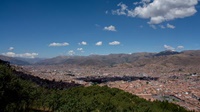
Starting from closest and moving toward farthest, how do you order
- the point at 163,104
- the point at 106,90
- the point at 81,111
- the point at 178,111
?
the point at 81,111 < the point at 178,111 < the point at 163,104 < the point at 106,90

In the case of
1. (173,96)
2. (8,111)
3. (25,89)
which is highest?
(25,89)

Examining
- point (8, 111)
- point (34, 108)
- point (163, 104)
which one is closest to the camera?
A: point (8, 111)

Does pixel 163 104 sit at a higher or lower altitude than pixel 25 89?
lower

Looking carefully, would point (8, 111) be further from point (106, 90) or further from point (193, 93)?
point (193, 93)

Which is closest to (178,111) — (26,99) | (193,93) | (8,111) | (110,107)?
(110,107)

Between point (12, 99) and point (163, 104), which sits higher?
point (12, 99)

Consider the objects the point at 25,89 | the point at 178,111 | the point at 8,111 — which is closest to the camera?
the point at 8,111

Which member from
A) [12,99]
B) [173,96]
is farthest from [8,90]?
[173,96]

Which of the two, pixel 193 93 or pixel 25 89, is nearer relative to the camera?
pixel 25 89

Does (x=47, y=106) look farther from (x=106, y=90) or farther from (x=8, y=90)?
(x=106, y=90)
